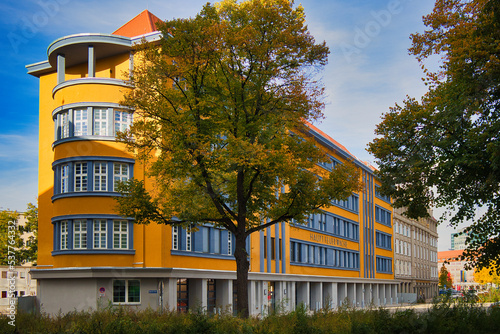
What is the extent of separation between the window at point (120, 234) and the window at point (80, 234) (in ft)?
5.39

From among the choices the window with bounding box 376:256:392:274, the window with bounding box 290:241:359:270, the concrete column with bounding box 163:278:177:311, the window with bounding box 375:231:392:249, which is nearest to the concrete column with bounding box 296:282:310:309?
the window with bounding box 290:241:359:270

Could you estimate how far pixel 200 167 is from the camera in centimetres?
2219

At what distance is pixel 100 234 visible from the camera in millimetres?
32969

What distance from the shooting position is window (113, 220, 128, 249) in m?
33.2

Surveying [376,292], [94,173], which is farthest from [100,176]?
[376,292]

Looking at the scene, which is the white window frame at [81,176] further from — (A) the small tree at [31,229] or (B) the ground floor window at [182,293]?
(A) the small tree at [31,229]

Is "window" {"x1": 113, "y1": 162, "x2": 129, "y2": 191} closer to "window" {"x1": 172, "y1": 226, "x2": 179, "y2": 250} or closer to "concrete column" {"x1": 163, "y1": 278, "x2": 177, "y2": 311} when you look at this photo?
"window" {"x1": 172, "y1": 226, "x2": 179, "y2": 250}

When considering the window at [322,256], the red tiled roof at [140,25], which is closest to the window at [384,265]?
the window at [322,256]

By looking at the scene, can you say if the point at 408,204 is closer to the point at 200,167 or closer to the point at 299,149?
the point at 299,149

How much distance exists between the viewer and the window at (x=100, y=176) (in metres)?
33.3

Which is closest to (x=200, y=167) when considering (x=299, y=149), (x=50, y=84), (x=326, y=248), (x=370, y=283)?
(x=299, y=149)

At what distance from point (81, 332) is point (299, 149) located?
38.5ft

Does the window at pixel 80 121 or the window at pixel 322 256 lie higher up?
the window at pixel 80 121

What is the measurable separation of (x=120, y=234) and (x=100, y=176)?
348 centimetres
